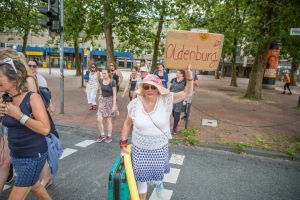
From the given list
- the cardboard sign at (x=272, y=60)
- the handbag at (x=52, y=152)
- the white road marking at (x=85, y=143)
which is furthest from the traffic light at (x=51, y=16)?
the cardboard sign at (x=272, y=60)

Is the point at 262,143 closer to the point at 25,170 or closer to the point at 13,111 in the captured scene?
the point at 25,170

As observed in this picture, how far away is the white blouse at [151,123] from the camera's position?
2500mm

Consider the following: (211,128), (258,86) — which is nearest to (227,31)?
(258,86)

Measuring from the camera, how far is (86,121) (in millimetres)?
7102

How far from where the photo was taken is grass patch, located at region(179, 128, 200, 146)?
558cm

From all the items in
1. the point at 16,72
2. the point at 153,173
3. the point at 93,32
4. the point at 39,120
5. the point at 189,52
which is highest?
the point at 93,32

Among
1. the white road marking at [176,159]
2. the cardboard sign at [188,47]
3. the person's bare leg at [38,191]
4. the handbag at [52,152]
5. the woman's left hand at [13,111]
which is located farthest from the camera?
the white road marking at [176,159]

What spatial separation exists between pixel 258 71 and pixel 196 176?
1039 cm

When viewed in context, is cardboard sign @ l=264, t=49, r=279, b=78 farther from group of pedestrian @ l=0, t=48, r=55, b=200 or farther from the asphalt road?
group of pedestrian @ l=0, t=48, r=55, b=200

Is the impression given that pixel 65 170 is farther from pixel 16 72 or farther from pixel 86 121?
pixel 86 121

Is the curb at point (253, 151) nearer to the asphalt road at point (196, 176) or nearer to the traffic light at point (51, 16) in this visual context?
the asphalt road at point (196, 176)

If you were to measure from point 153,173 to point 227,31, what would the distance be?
1440 centimetres

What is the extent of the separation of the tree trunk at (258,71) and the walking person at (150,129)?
1121cm

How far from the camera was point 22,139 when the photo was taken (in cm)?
207
